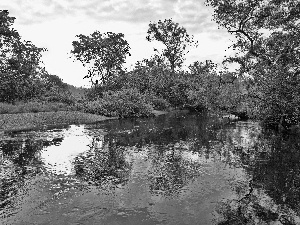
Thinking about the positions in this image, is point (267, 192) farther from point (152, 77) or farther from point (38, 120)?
point (152, 77)

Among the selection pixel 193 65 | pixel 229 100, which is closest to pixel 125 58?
pixel 193 65

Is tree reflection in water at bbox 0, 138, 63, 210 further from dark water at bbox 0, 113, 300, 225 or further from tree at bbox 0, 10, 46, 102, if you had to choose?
tree at bbox 0, 10, 46, 102

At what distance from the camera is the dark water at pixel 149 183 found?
9094 mm

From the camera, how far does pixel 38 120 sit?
34562 mm

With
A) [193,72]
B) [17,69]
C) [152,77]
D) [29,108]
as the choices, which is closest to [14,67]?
[17,69]

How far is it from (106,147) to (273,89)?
16972 mm

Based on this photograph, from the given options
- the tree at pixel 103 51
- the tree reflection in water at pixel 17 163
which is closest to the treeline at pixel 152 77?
the tree at pixel 103 51

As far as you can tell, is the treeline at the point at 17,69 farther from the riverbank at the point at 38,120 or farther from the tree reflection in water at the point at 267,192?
the tree reflection in water at the point at 267,192

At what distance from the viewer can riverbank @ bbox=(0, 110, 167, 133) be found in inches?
1206

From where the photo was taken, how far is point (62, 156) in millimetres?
17484

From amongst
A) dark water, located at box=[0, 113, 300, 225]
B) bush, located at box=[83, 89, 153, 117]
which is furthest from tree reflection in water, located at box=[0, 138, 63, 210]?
bush, located at box=[83, 89, 153, 117]

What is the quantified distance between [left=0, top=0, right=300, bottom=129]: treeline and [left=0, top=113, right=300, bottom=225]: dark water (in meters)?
7.74

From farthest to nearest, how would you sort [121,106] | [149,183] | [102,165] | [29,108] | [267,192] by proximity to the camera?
[121,106] < [29,108] < [102,165] < [149,183] < [267,192]

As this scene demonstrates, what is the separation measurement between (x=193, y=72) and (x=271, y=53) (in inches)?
2047
